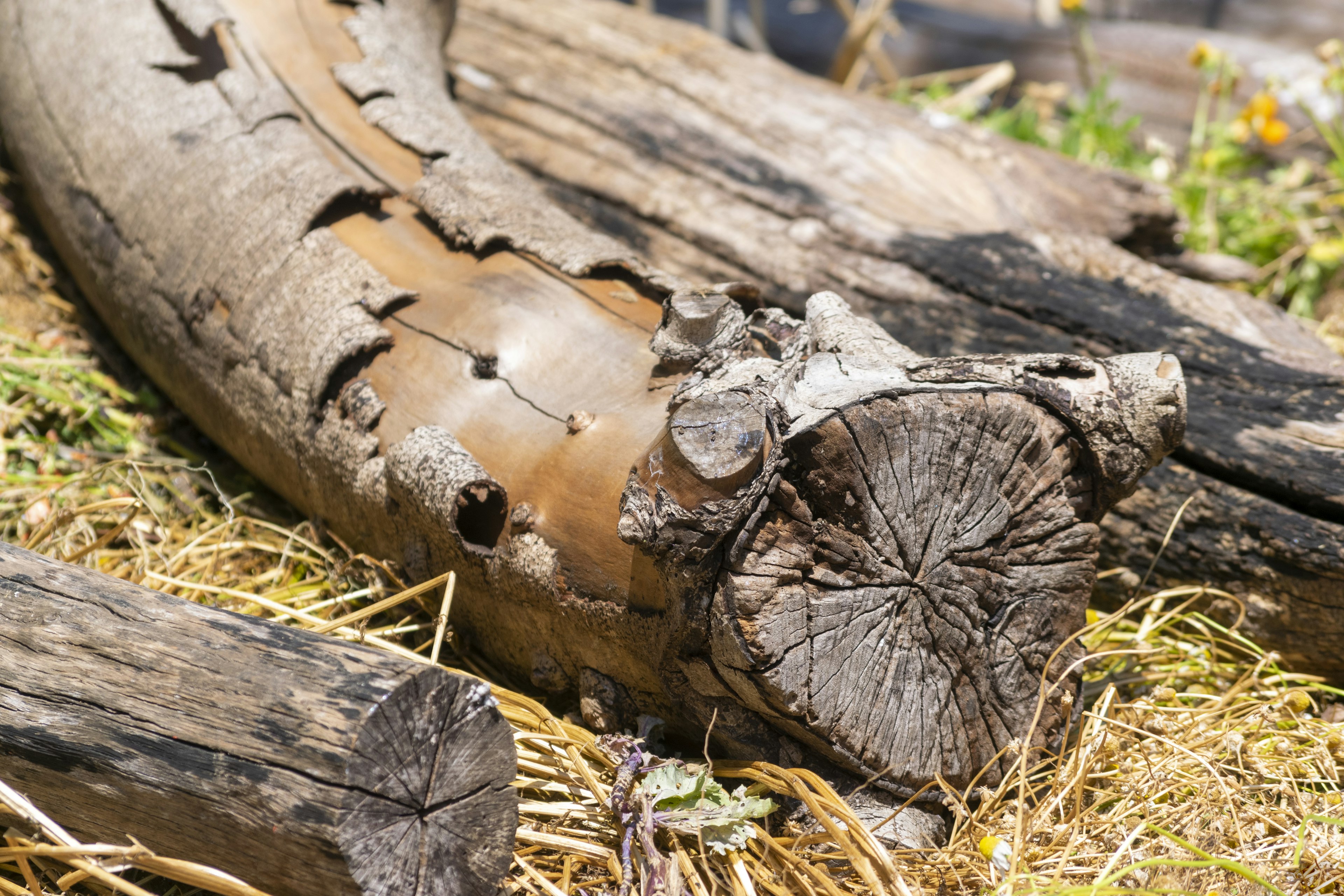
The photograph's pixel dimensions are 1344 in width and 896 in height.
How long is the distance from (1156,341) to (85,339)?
137 inches

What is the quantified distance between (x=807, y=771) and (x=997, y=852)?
383mm


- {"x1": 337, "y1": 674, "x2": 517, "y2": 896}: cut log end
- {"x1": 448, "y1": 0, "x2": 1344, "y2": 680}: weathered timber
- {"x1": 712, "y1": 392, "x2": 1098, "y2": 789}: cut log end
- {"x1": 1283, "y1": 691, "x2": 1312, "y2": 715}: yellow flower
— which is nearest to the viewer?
{"x1": 337, "y1": 674, "x2": 517, "y2": 896}: cut log end

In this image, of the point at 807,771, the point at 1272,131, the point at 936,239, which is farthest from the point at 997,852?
the point at 1272,131

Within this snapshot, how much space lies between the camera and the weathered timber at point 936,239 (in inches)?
92.4

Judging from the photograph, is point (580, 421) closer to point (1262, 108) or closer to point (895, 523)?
point (895, 523)

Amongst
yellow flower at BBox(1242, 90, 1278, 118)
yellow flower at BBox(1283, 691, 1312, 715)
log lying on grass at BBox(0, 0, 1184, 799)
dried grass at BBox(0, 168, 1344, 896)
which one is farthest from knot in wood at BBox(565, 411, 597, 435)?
yellow flower at BBox(1242, 90, 1278, 118)

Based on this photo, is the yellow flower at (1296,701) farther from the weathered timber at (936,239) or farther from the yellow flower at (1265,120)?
the yellow flower at (1265,120)

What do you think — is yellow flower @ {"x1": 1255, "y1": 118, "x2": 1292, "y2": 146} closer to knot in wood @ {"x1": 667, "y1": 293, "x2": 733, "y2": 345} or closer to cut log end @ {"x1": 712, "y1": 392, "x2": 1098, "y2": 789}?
cut log end @ {"x1": 712, "y1": 392, "x2": 1098, "y2": 789}

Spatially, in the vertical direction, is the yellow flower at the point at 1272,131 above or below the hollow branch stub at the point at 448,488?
above

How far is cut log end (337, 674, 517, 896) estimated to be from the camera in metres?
1.37

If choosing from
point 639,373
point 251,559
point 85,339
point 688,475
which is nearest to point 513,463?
point 639,373

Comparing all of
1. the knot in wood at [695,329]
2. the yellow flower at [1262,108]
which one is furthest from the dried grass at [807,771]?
the yellow flower at [1262,108]

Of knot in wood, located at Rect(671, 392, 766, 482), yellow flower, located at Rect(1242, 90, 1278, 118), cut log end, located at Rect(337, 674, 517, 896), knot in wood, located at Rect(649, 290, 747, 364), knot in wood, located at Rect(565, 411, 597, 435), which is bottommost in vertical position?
cut log end, located at Rect(337, 674, 517, 896)

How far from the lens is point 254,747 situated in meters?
1.42
